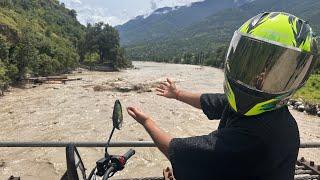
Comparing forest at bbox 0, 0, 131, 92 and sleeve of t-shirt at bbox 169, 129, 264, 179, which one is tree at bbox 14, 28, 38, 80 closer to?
forest at bbox 0, 0, 131, 92

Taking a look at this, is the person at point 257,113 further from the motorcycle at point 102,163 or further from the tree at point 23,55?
the tree at point 23,55

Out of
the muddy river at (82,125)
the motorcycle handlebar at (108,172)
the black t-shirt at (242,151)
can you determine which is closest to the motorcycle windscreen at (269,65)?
the black t-shirt at (242,151)

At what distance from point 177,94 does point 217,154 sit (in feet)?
4.49

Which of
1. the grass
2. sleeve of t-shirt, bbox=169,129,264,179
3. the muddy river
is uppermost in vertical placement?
sleeve of t-shirt, bbox=169,129,264,179

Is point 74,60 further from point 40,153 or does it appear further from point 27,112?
point 40,153

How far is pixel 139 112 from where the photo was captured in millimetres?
2207

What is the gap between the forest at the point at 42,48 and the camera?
49.3 metres

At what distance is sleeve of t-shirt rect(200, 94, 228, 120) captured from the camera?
100 inches

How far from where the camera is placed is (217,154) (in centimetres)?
170

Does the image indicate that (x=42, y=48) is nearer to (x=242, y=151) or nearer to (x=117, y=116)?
(x=117, y=116)

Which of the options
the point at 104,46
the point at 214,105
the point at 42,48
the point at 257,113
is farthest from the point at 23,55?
the point at 257,113

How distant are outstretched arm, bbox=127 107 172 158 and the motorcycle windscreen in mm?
420

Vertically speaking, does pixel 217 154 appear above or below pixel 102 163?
above

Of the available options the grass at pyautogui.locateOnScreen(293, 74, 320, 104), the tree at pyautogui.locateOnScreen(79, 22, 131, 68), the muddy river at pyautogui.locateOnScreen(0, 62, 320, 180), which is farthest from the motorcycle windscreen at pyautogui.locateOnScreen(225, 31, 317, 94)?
the tree at pyautogui.locateOnScreen(79, 22, 131, 68)
